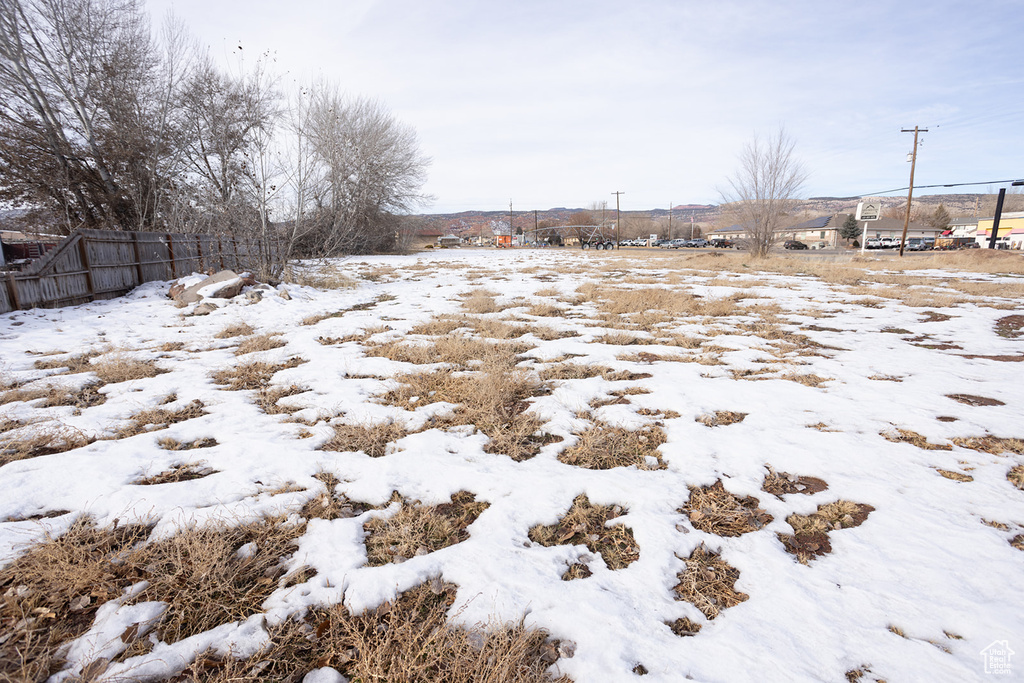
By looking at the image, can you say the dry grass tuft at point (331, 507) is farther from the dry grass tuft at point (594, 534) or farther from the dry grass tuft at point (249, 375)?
the dry grass tuft at point (249, 375)

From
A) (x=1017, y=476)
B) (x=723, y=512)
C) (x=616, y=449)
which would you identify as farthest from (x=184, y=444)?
(x=1017, y=476)

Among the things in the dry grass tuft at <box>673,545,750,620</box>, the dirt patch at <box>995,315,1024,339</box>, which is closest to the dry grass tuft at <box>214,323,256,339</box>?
the dry grass tuft at <box>673,545,750,620</box>

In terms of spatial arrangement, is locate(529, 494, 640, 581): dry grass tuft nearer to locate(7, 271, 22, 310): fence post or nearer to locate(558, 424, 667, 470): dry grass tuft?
locate(558, 424, 667, 470): dry grass tuft

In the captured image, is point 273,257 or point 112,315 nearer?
point 112,315

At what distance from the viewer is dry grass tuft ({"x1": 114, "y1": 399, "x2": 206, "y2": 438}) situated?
355cm

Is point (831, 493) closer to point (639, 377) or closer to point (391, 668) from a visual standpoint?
point (639, 377)

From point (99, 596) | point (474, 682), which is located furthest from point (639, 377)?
point (99, 596)

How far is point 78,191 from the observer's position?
1199 centimetres

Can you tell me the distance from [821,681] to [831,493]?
151 centimetres

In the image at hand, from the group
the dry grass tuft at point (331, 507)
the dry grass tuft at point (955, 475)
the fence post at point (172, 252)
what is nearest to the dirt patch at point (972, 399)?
the dry grass tuft at point (955, 475)

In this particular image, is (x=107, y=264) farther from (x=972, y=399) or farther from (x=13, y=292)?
Result: (x=972, y=399)

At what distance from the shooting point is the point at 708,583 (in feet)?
6.87

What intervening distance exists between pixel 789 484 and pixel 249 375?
17.8 ft

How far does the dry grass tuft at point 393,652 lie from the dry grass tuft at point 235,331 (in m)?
6.35
